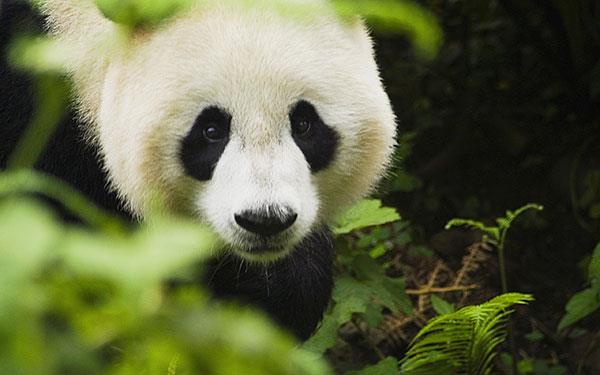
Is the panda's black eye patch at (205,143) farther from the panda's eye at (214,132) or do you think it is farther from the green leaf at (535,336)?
the green leaf at (535,336)

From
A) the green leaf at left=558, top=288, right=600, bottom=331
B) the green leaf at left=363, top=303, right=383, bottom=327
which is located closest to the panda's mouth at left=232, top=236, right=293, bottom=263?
the green leaf at left=363, top=303, right=383, bottom=327

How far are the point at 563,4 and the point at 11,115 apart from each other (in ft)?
11.4

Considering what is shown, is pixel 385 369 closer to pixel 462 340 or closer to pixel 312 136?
pixel 462 340

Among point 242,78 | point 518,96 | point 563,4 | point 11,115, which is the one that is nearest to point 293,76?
point 242,78

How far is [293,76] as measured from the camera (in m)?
3.01

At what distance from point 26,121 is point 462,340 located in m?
1.49

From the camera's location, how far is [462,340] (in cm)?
336

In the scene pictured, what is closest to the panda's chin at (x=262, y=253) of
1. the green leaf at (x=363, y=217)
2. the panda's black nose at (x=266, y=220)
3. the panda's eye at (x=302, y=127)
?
the panda's black nose at (x=266, y=220)

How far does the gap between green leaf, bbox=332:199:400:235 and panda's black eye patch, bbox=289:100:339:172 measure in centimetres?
69

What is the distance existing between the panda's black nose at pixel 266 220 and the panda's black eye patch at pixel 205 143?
0.23m

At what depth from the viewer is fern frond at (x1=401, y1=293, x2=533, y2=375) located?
323 centimetres

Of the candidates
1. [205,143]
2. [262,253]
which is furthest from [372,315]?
[205,143]

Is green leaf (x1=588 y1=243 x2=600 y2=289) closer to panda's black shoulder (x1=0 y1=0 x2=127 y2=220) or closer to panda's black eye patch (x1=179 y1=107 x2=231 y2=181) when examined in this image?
panda's black eye patch (x1=179 y1=107 x2=231 y2=181)

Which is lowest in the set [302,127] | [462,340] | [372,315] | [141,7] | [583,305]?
[372,315]
